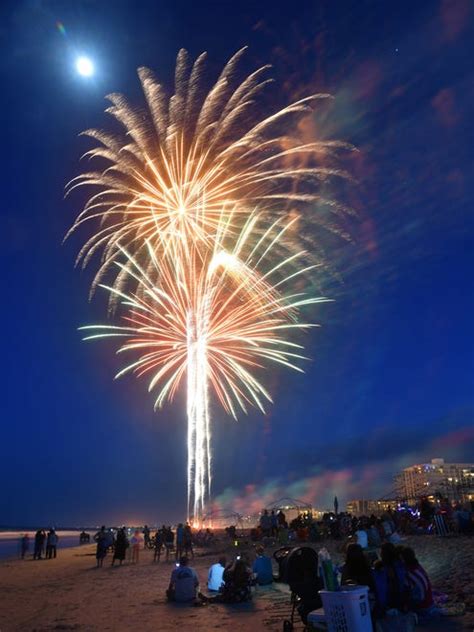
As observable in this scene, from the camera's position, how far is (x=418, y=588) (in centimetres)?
745

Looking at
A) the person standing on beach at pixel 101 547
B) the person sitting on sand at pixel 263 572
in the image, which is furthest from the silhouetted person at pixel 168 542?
the person sitting on sand at pixel 263 572

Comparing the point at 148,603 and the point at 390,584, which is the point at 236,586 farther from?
the point at 390,584

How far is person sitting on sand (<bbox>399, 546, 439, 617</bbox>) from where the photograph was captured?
24.3 ft

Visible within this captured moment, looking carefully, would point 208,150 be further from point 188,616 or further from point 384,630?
point 384,630

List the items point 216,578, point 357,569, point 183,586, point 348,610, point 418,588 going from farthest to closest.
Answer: point 216,578
point 183,586
point 418,588
point 357,569
point 348,610

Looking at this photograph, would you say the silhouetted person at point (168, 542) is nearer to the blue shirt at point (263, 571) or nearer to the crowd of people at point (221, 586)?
the blue shirt at point (263, 571)

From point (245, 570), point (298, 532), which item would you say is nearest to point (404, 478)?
point (298, 532)

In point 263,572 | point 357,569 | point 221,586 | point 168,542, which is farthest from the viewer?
point 168,542

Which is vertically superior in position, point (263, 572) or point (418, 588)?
point (263, 572)

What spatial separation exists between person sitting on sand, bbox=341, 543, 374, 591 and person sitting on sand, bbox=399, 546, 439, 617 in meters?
0.96

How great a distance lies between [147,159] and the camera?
21469mm

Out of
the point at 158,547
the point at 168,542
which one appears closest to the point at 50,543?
the point at 168,542

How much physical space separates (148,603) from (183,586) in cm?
92

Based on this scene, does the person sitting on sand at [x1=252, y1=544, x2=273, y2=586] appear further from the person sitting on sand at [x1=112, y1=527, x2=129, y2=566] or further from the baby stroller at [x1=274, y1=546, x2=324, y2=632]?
the person sitting on sand at [x1=112, y1=527, x2=129, y2=566]
